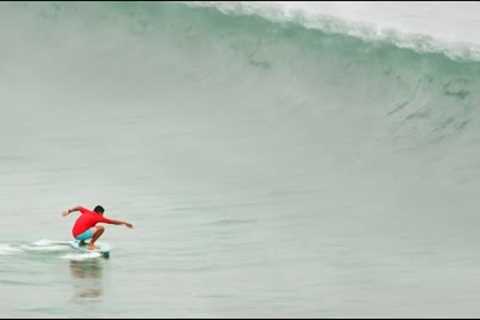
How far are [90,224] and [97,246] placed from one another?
0.75ft

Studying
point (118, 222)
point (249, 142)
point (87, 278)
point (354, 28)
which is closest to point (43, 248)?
point (118, 222)

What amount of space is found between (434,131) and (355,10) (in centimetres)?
547

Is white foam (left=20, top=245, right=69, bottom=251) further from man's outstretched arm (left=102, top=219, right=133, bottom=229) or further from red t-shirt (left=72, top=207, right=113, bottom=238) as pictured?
man's outstretched arm (left=102, top=219, right=133, bottom=229)

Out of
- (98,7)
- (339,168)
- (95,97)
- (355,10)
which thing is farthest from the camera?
(98,7)

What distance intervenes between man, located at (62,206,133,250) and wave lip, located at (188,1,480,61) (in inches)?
276

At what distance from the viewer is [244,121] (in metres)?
22.6

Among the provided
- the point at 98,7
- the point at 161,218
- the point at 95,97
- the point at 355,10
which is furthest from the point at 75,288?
the point at 98,7

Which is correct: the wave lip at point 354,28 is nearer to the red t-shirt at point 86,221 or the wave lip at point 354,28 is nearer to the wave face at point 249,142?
the wave face at point 249,142

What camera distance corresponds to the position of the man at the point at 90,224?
17.4 metres

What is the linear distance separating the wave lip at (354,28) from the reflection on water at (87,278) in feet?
24.8

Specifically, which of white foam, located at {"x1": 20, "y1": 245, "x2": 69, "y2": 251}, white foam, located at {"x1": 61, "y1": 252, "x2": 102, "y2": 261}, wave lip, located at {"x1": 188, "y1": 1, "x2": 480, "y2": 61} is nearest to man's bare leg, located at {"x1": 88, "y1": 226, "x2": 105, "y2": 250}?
white foam, located at {"x1": 61, "y1": 252, "x2": 102, "y2": 261}

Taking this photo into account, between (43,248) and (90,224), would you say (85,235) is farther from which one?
(43,248)

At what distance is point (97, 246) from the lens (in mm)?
17422

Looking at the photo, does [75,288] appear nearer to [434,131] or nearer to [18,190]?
[18,190]
